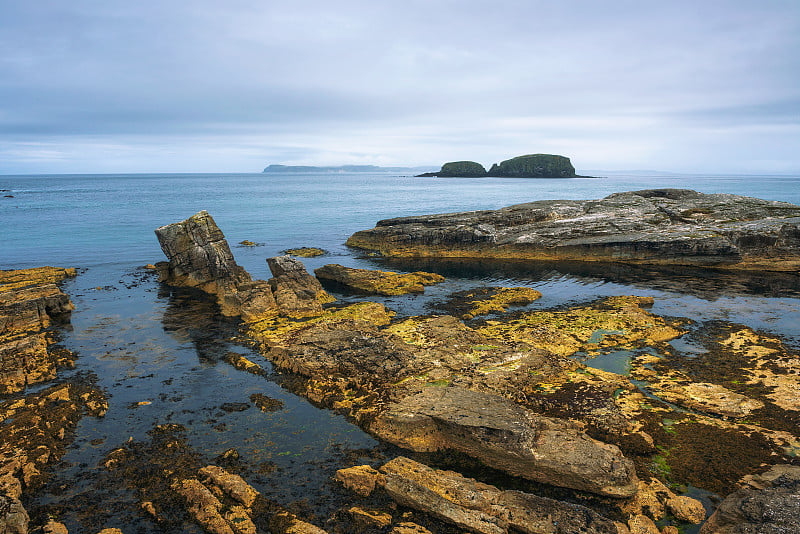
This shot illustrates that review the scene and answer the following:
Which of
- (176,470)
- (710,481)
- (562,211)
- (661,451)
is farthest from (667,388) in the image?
(562,211)

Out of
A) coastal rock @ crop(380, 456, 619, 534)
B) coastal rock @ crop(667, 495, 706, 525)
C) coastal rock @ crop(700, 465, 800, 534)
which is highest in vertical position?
coastal rock @ crop(700, 465, 800, 534)

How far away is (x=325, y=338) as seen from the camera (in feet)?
61.1

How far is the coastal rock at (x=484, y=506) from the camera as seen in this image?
→ 900cm

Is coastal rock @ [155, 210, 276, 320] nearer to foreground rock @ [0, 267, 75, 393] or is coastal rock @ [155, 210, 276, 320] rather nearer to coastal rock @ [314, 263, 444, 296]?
coastal rock @ [314, 263, 444, 296]

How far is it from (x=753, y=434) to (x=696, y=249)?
95.3ft

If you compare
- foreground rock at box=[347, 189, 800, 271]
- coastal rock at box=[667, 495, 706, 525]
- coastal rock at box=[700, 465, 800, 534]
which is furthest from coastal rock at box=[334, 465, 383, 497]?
A: foreground rock at box=[347, 189, 800, 271]

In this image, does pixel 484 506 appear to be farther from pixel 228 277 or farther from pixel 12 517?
pixel 228 277

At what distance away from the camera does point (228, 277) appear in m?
29.6

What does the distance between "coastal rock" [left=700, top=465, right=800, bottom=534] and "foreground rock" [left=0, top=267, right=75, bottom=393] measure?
20728mm

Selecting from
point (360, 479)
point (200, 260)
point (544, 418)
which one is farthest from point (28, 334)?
point (544, 418)

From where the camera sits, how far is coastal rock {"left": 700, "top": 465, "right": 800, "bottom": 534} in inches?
324

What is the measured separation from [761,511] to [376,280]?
24.4 m

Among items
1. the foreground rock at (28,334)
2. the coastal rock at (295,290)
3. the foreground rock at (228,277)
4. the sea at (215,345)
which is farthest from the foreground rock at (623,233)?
the foreground rock at (28,334)

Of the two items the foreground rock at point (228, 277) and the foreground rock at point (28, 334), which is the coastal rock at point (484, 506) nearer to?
the foreground rock at point (28, 334)
